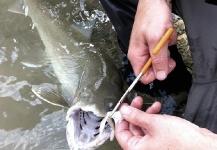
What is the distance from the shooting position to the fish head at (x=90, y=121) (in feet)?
6.43

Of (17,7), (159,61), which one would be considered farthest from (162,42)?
(17,7)

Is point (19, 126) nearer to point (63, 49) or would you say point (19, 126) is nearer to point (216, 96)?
point (63, 49)

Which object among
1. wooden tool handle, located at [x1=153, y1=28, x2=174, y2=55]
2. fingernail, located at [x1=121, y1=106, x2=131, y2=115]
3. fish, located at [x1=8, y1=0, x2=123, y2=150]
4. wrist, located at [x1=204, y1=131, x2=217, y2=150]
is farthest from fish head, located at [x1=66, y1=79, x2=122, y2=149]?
wrist, located at [x1=204, y1=131, x2=217, y2=150]

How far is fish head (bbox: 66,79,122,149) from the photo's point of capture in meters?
1.96

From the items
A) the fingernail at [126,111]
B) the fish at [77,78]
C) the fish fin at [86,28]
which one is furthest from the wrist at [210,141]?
the fish fin at [86,28]

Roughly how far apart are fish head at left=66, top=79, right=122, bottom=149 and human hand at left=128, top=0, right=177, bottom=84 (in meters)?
0.32

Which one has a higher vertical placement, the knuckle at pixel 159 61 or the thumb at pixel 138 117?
the knuckle at pixel 159 61

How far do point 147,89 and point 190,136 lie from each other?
1195mm

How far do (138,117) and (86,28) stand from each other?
161 cm

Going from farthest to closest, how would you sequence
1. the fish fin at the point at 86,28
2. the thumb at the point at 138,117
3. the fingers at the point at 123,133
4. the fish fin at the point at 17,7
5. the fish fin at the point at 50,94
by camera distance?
1. the fish fin at the point at 17,7
2. the fish fin at the point at 86,28
3. the fish fin at the point at 50,94
4. the fingers at the point at 123,133
5. the thumb at the point at 138,117

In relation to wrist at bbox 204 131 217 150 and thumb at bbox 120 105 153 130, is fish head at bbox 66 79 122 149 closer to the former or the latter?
thumb at bbox 120 105 153 130

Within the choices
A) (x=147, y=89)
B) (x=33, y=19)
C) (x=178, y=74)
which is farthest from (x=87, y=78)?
(x=33, y=19)

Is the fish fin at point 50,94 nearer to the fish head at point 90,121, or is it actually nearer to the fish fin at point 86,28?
the fish head at point 90,121

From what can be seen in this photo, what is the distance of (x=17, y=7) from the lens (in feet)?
11.0
